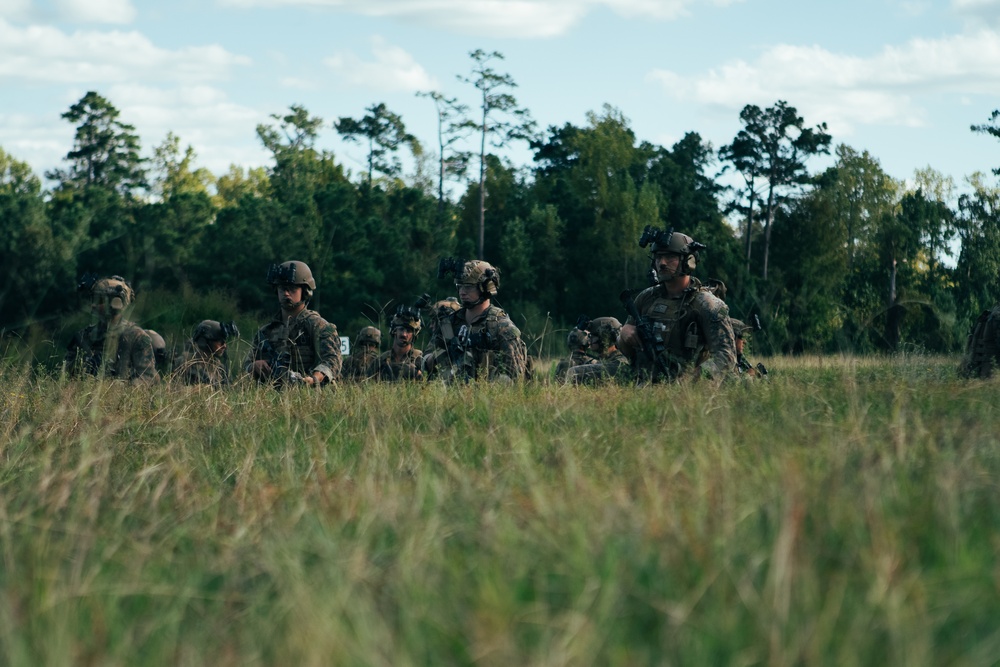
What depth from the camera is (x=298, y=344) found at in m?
11.9

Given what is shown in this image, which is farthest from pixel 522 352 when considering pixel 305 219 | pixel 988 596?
pixel 305 219

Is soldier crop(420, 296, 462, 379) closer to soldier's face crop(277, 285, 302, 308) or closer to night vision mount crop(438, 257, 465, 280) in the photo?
night vision mount crop(438, 257, 465, 280)

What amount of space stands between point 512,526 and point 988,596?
4.10 ft

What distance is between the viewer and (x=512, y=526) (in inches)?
145

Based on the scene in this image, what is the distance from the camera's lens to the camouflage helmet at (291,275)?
39.3 ft

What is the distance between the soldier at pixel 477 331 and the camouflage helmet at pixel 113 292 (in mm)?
3108

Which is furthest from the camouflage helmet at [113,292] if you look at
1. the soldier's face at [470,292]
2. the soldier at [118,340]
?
the soldier's face at [470,292]

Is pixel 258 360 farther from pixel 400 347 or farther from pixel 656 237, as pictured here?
pixel 656 237

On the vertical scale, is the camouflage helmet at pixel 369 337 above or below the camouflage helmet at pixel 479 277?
below

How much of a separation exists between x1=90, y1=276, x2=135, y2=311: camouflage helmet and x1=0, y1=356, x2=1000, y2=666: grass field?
22.8ft

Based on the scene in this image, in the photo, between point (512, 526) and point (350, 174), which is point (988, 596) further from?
point (350, 174)

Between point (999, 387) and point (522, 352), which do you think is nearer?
point (999, 387)

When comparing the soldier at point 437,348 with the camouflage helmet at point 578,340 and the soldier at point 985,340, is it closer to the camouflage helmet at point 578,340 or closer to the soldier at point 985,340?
the soldier at point 985,340

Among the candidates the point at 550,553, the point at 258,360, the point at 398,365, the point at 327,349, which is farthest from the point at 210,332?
the point at 550,553
